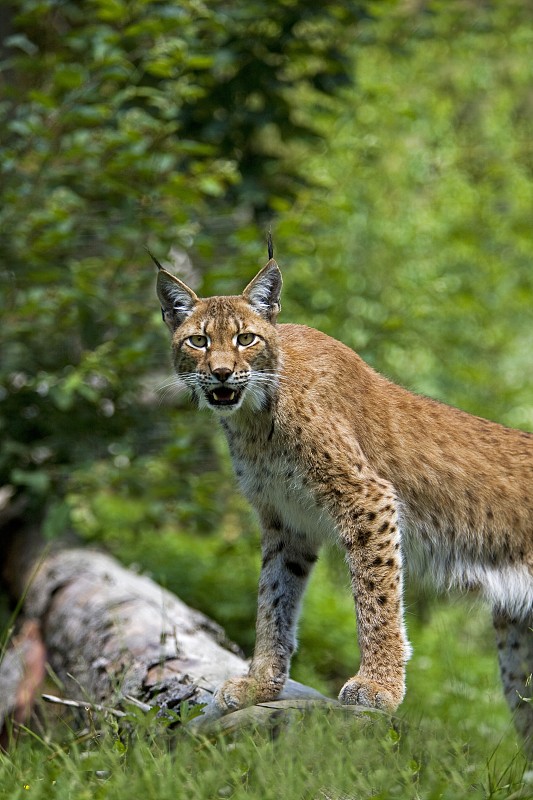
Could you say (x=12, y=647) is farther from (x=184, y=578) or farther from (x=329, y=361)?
(x=329, y=361)

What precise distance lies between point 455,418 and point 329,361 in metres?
0.77

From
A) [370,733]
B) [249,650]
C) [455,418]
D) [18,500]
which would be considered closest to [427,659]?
[249,650]

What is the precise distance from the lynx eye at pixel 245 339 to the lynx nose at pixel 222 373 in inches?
9.5

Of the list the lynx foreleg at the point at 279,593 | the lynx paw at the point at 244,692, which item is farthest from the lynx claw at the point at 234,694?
the lynx foreleg at the point at 279,593

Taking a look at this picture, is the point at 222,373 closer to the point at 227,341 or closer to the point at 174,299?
the point at 227,341

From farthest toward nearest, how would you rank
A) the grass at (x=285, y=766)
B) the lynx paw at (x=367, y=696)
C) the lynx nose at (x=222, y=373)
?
1. the lynx nose at (x=222, y=373)
2. the lynx paw at (x=367, y=696)
3. the grass at (x=285, y=766)

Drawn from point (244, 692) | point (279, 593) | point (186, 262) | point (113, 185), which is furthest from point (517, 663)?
point (186, 262)

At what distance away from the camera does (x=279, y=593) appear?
5078mm

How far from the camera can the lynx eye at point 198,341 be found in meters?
4.76

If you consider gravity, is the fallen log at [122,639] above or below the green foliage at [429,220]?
below

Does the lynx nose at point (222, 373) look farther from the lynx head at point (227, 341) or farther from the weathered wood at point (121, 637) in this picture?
the weathered wood at point (121, 637)

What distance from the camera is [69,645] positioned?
6348 mm

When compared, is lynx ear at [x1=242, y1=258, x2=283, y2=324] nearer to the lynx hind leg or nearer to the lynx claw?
the lynx claw

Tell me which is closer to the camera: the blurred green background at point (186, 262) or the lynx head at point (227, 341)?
the lynx head at point (227, 341)
